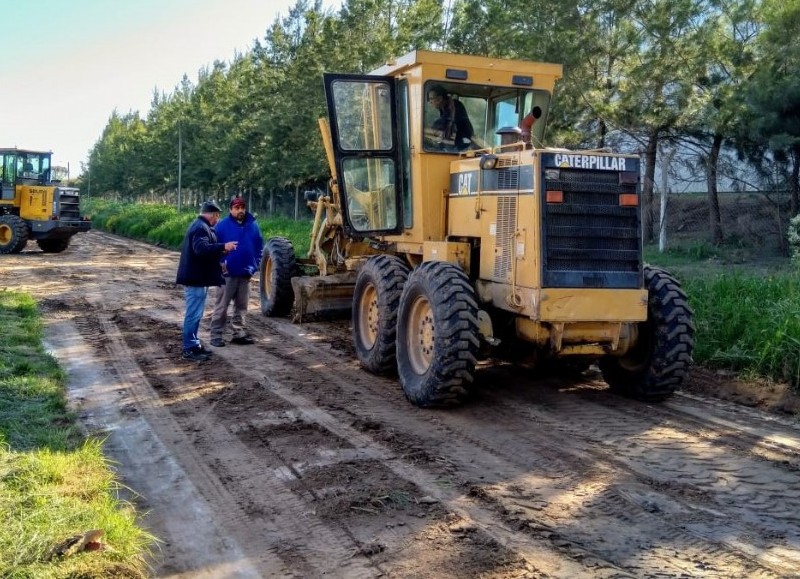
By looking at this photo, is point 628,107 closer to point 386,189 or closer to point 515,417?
point 386,189

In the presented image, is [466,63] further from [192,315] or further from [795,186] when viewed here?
[795,186]

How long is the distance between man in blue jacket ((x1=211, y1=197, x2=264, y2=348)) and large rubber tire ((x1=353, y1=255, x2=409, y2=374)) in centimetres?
172

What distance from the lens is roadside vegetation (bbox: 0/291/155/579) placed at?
3.60 meters

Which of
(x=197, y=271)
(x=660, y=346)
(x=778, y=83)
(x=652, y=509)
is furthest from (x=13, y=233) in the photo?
(x=652, y=509)

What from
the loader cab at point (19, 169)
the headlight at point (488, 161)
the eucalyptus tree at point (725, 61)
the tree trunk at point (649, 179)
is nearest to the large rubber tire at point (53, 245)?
the loader cab at point (19, 169)

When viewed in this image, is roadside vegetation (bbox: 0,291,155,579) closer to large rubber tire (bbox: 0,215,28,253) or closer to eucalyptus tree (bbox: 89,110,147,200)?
large rubber tire (bbox: 0,215,28,253)

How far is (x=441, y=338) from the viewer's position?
21.3 ft

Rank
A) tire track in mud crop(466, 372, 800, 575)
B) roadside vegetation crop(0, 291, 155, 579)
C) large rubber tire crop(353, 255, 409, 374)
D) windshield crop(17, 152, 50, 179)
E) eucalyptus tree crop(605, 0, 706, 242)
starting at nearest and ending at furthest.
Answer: roadside vegetation crop(0, 291, 155, 579)
tire track in mud crop(466, 372, 800, 575)
large rubber tire crop(353, 255, 409, 374)
eucalyptus tree crop(605, 0, 706, 242)
windshield crop(17, 152, 50, 179)

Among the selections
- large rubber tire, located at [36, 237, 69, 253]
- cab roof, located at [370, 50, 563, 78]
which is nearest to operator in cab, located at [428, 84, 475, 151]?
cab roof, located at [370, 50, 563, 78]

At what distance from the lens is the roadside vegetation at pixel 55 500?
142 inches

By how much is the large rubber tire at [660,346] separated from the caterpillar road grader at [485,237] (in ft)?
0.04

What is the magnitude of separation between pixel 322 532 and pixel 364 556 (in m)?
0.37

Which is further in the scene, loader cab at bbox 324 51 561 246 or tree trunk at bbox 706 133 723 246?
tree trunk at bbox 706 133 723 246

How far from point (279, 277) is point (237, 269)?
1812 millimetres
